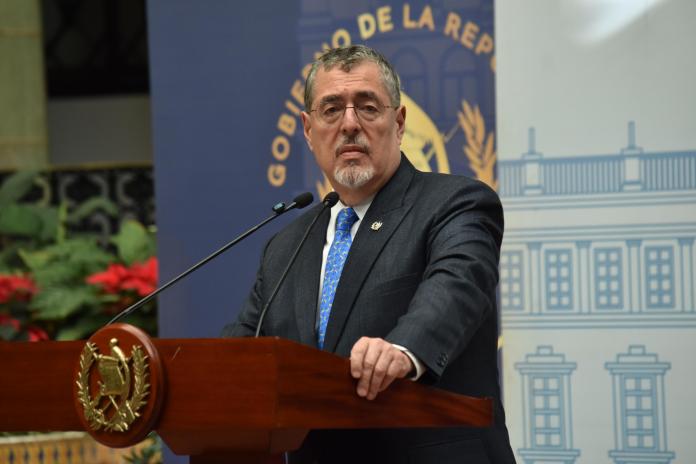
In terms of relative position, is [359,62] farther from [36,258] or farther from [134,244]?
[36,258]

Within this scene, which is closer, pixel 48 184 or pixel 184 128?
pixel 184 128

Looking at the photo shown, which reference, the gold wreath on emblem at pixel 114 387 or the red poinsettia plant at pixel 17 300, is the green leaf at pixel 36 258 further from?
the gold wreath on emblem at pixel 114 387

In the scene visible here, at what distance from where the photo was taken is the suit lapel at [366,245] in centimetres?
244

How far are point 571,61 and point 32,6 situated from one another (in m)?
6.19

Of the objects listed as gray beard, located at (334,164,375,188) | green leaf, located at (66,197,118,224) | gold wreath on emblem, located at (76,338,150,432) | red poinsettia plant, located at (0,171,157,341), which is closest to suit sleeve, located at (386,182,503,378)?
gray beard, located at (334,164,375,188)

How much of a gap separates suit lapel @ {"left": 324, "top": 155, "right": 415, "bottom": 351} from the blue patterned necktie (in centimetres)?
5

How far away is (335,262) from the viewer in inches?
102

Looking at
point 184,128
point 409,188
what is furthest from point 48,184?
point 409,188

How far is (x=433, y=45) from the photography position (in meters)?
3.92

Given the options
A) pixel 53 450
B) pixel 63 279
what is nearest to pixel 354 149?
pixel 53 450

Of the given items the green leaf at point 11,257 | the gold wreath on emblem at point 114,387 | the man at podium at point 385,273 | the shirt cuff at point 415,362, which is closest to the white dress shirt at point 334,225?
the man at podium at point 385,273

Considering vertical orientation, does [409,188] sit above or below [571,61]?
below

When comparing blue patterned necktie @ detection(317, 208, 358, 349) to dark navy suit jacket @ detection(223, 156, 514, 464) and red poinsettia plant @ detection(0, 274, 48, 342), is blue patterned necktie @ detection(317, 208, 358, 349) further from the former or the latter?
red poinsettia plant @ detection(0, 274, 48, 342)

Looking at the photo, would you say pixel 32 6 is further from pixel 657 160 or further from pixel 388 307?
pixel 388 307
